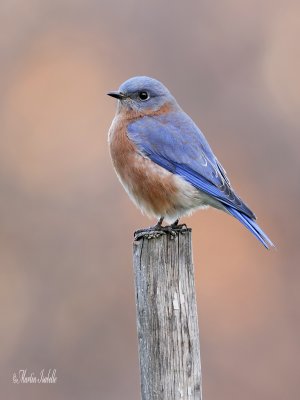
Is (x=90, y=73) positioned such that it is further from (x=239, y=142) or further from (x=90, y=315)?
(x=90, y=315)

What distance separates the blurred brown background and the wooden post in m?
Result: 3.68

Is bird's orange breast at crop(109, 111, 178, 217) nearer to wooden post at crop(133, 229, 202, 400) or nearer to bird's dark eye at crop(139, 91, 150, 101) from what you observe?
bird's dark eye at crop(139, 91, 150, 101)

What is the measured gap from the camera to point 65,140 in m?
10.9

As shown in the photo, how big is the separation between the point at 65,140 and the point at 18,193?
4.24 feet

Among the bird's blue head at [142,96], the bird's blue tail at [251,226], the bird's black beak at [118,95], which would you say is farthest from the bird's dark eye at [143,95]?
the bird's blue tail at [251,226]

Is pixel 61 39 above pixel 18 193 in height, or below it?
above

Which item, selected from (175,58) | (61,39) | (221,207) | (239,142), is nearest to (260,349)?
(239,142)

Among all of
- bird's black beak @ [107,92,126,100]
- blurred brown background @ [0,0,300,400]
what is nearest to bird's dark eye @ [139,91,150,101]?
bird's black beak @ [107,92,126,100]

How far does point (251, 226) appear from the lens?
5898 millimetres

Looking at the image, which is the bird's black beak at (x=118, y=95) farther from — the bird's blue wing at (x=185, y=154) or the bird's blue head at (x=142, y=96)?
the bird's blue wing at (x=185, y=154)

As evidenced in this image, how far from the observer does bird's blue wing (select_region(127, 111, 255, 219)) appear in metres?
6.18

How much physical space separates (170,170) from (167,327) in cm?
176

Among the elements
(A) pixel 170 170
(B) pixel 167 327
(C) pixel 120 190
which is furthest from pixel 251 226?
(C) pixel 120 190

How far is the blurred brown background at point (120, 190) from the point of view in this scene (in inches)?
341
